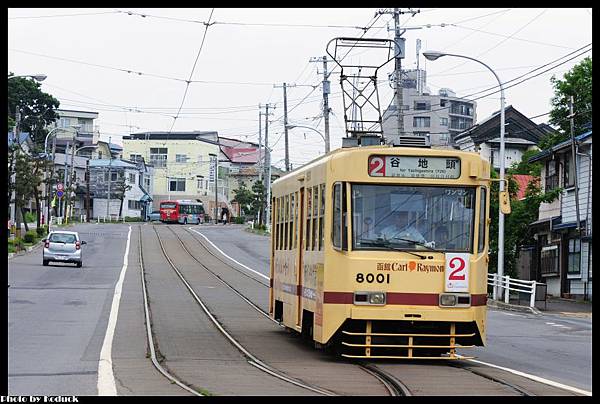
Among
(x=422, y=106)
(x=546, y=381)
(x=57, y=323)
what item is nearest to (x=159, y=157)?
(x=422, y=106)

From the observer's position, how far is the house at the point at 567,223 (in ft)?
140

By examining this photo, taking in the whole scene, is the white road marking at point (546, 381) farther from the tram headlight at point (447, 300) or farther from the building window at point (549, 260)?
the building window at point (549, 260)

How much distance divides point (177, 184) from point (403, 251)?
11691cm

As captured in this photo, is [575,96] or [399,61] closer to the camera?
[399,61]

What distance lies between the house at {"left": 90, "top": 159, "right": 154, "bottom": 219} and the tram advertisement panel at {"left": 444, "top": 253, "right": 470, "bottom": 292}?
319ft

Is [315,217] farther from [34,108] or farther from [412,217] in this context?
[34,108]

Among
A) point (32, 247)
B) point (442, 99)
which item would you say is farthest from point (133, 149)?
point (32, 247)

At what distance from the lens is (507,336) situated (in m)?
23.5

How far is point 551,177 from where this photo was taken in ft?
155

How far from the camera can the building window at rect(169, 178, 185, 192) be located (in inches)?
5133

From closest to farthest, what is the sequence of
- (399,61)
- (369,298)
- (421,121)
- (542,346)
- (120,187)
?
(369,298) < (542,346) < (399,61) < (421,121) < (120,187)

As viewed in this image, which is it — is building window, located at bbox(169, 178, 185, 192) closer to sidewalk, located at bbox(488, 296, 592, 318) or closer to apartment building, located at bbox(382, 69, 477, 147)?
apartment building, located at bbox(382, 69, 477, 147)
